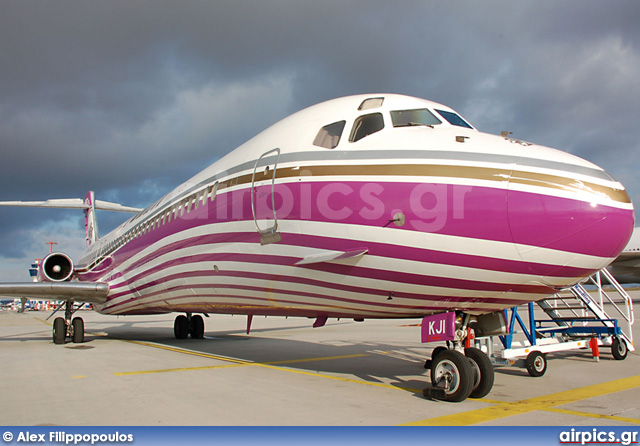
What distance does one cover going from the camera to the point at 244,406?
5672 millimetres

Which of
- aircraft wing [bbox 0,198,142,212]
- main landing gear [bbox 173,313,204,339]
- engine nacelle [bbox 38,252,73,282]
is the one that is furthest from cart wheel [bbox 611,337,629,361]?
aircraft wing [bbox 0,198,142,212]

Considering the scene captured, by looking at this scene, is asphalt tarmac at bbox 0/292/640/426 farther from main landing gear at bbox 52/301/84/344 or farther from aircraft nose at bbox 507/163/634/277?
main landing gear at bbox 52/301/84/344

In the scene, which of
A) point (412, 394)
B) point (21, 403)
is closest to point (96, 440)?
point (21, 403)

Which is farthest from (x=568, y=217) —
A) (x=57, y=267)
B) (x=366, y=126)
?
(x=57, y=267)

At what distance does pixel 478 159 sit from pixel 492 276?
1.25 m

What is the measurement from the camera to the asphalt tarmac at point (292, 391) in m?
5.07

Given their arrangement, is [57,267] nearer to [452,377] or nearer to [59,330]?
[59,330]

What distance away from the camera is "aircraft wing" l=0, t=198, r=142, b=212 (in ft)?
68.0

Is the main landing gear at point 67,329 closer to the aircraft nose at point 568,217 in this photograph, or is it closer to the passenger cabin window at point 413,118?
the passenger cabin window at point 413,118

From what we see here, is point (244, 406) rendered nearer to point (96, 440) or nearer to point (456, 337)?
point (96, 440)

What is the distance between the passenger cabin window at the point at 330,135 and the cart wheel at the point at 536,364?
518 cm

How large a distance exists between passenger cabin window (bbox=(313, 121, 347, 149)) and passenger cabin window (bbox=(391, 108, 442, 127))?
69 centimetres

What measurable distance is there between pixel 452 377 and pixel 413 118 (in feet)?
10.6

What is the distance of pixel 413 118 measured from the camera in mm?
6145
